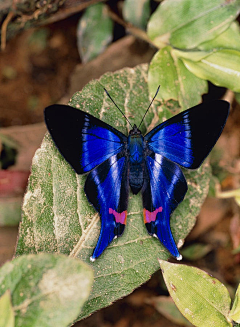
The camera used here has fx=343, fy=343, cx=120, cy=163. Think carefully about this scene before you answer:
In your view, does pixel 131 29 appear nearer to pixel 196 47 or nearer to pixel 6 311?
pixel 196 47

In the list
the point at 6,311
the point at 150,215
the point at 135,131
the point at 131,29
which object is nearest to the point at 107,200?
the point at 150,215

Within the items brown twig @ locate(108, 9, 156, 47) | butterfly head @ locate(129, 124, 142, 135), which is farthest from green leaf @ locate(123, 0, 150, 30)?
butterfly head @ locate(129, 124, 142, 135)

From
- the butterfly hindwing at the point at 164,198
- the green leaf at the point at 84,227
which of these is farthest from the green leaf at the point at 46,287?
the butterfly hindwing at the point at 164,198

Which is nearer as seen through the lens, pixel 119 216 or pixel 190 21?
pixel 119 216

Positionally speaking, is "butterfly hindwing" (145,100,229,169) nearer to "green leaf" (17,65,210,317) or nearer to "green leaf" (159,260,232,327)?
"green leaf" (17,65,210,317)

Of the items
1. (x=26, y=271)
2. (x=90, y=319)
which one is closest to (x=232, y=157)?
(x=90, y=319)

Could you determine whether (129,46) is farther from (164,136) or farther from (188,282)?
(188,282)

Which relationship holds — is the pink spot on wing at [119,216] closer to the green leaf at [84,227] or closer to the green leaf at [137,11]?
the green leaf at [84,227]
